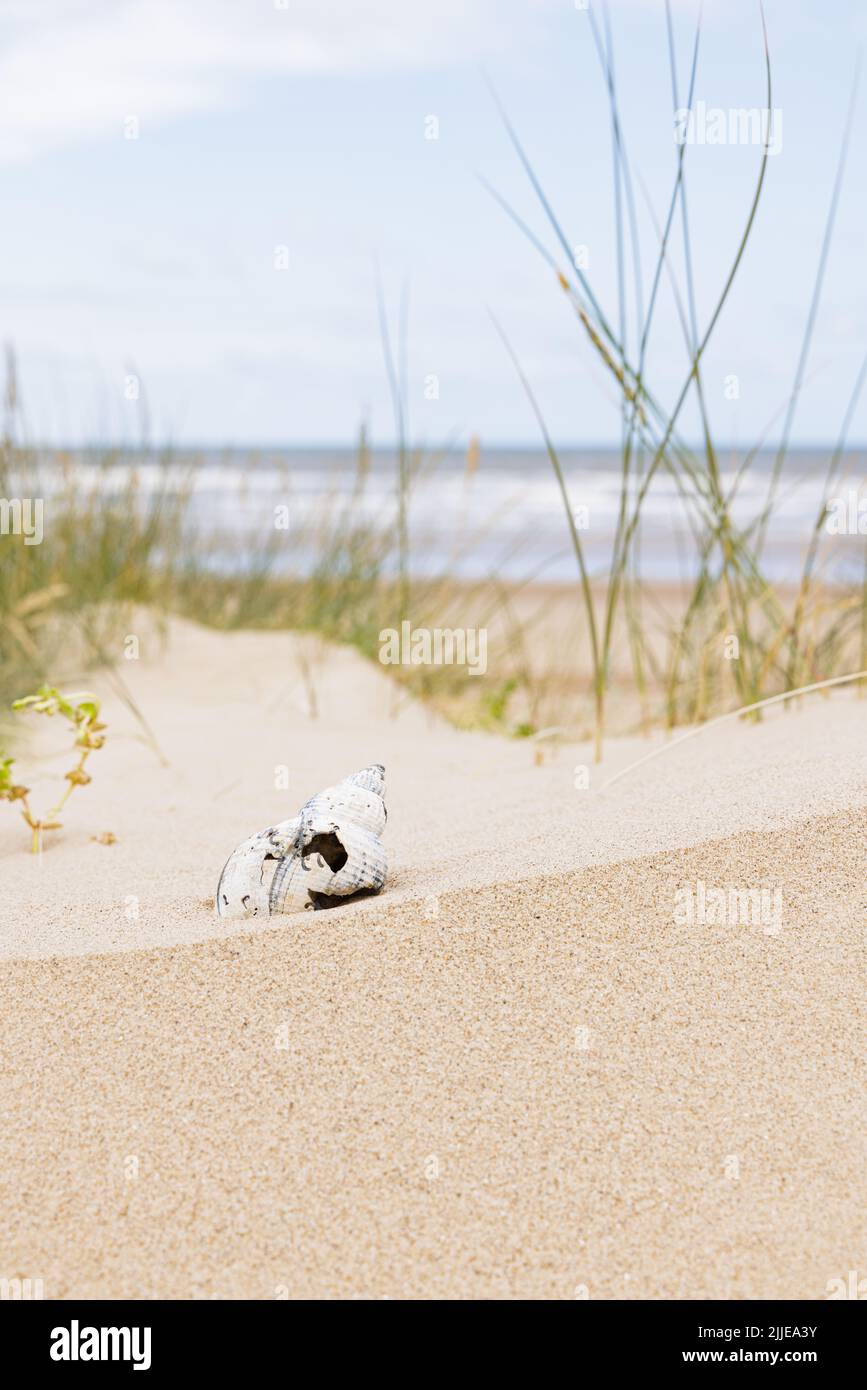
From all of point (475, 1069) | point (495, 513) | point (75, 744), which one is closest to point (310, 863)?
point (475, 1069)

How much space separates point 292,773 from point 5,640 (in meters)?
1.24

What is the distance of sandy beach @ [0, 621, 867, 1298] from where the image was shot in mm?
1143

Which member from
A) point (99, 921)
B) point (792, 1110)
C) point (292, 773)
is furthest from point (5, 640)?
point (792, 1110)

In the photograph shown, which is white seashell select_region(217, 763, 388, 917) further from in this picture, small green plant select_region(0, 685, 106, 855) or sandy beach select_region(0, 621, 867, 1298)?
small green plant select_region(0, 685, 106, 855)

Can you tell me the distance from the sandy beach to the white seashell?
0.18ft

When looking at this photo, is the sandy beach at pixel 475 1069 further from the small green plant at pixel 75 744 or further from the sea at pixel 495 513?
the sea at pixel 495 513

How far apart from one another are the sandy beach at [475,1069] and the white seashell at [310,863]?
0.18 feet

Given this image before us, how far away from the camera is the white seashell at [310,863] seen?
5.20 feet

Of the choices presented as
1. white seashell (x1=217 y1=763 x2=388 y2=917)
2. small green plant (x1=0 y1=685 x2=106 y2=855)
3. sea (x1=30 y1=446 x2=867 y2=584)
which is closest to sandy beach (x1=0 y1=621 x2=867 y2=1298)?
white seashell (x1=217 y1=763 x2=388 y2=917)

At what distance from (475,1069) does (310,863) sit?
396 millimetres

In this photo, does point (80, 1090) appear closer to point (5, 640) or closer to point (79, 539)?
point (5, 640)

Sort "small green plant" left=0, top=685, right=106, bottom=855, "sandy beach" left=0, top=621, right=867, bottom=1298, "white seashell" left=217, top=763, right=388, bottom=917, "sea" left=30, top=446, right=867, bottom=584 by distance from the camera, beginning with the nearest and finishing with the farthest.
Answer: "sandy beach" left=0, top=621, right=867, bottom=1298 < "white seashell" left=217, top=763, right=388, bottom=917 < "small green plant" left=0, top=685, right=106, bottom=855 < "sea" left=30, top=446, right=867, bottom=584

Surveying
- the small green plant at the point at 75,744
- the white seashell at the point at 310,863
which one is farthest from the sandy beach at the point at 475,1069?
the small green plant at the point at 75,744

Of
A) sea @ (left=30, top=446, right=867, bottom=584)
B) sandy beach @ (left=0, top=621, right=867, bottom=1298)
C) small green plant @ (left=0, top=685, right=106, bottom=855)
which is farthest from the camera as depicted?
sea @ (left=30, top=446, right=867, bottom=584)
